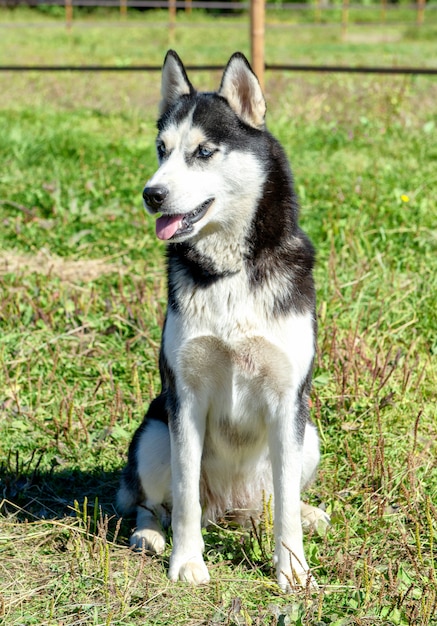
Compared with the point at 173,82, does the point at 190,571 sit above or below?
below

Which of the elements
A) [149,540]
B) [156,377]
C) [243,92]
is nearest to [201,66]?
[156,377]

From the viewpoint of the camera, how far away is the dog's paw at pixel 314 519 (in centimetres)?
308

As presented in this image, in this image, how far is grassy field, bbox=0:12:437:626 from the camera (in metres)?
2.70

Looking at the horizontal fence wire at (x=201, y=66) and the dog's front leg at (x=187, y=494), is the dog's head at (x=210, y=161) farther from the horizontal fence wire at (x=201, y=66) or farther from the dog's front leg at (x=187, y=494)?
the horizontal fence wire at (x=201, y=66)

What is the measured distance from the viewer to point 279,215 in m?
2.84

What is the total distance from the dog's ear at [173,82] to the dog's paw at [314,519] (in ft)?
5.18

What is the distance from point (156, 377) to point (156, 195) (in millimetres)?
1708

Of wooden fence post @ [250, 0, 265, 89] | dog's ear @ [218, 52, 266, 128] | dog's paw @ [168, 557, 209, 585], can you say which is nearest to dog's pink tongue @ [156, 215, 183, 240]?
dog's ear @ [218, 52, 266, 128]

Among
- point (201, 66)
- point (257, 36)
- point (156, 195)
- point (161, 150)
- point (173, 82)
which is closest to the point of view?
point (156, 195)

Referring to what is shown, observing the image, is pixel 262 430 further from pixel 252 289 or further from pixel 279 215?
pixel 279 215

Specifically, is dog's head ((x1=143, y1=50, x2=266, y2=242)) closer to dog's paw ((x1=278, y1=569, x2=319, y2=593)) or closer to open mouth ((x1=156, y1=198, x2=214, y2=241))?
open mouth ((x1=156, y1=198, x2=214, y2=241))

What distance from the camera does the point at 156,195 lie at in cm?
265

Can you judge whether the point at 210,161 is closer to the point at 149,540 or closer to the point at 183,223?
the point at 183,223

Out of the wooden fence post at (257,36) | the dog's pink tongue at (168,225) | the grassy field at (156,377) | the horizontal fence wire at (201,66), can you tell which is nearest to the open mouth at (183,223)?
the dog's pink tongue at (168,225)
